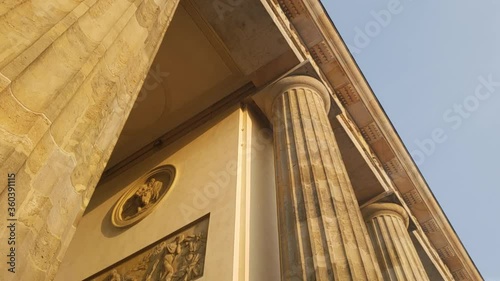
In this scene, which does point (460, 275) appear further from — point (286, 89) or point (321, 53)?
point (286, 89)

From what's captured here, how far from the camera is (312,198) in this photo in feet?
16.3

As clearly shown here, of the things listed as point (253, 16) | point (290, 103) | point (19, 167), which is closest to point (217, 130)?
point (290, 103)

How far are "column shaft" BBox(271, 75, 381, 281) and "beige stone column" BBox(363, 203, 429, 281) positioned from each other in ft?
9.46

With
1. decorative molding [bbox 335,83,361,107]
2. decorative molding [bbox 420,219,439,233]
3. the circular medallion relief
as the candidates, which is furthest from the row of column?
decorative molding [bbox 420,219,439,233]

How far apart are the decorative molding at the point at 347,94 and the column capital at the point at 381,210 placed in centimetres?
224

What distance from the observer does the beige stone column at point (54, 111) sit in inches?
69.0

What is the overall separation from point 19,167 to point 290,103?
5.56 metres

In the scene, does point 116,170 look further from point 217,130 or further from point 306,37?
point 306,37

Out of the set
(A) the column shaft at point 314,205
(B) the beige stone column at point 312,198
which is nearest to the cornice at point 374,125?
(B) the beige stone column at point 312,198

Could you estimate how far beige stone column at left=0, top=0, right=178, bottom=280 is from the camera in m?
1.75

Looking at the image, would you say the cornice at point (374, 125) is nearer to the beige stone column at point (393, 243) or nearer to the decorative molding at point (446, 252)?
the decorative molding at point (446, 252)

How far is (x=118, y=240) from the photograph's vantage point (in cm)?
720

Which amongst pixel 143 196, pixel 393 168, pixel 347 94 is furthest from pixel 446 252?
pixel 143 196

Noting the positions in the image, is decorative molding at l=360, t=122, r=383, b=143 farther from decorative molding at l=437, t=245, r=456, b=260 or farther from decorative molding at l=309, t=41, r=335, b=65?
decorative molding at l=437, t=245, r=456, b=260
